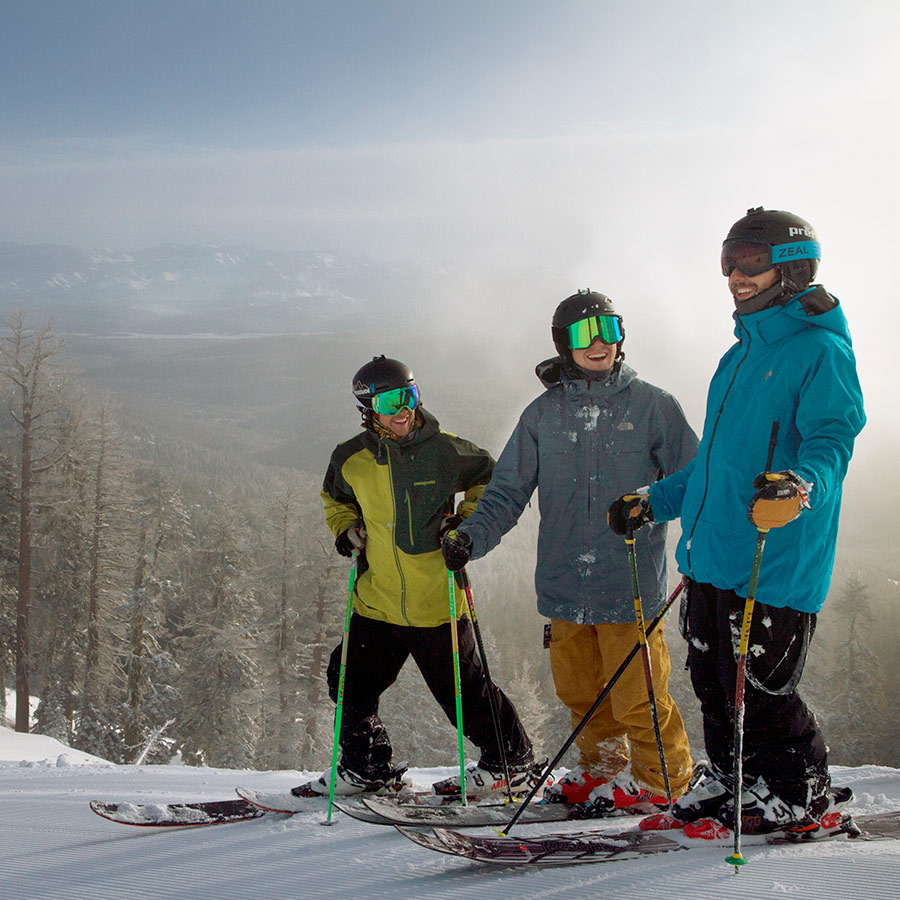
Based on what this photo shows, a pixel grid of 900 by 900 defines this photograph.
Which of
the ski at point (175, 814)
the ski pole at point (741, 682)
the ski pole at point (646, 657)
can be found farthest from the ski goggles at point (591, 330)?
the ski at point (175, 814)

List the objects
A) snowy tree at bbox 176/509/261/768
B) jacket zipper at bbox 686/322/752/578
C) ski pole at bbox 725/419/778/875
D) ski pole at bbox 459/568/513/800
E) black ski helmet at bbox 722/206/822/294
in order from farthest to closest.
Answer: snowy tree at bbox 176/509/261/768 → ski pole at bbox 459/568/513/800 → jacket zipper at bbox 686/322/752/578 → black ski helmet at bbox 722/206/822/294 → ski pole at bbox 725/419/778/875

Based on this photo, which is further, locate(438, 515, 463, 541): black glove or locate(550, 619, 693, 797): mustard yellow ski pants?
locate(438, 515, 463, 541): black glove

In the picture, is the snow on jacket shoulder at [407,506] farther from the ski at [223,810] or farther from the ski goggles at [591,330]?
the ski at [223,810]

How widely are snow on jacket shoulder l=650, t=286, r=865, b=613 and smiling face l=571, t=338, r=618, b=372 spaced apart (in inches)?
36.3

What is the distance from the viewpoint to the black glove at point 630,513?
344 cm

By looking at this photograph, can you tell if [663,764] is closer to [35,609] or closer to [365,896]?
[365,896]

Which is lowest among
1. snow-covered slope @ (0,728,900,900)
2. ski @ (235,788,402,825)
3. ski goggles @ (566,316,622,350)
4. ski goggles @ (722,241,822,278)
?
ski @ (235,788,402,825)

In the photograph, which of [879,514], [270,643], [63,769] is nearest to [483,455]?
[63,769]

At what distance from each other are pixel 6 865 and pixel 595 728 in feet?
9.35

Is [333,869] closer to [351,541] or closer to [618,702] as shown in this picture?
[618,702]

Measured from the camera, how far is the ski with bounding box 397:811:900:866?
2850 mm

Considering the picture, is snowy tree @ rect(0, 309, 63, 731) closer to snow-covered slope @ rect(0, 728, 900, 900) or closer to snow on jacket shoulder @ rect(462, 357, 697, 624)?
snow-covered slope @ rect(0, 728, 900, 900)

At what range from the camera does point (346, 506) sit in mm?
4438

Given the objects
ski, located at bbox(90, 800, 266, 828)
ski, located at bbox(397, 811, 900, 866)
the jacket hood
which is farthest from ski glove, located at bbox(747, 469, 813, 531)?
ski, located at bbox(90, 800, 266, 828)
